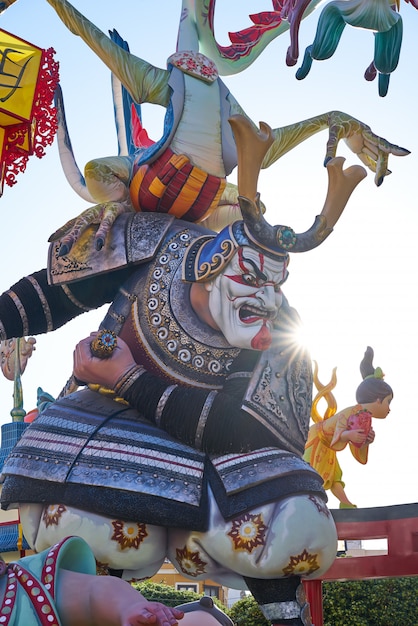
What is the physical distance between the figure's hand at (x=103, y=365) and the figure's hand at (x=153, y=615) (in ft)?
4.14

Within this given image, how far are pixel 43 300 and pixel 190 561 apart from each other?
103cm

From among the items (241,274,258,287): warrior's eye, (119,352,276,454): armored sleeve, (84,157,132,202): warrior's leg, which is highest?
(84,157,132,202): warrior's leg

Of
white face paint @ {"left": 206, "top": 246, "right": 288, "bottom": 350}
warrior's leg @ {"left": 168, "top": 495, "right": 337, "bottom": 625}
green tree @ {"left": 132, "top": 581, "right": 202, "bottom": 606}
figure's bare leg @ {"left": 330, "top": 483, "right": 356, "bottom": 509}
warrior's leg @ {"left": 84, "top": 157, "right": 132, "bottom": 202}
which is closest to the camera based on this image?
warrior's leg @ {"left": 168, "top": 495, "right": 337, "bottom": 625}

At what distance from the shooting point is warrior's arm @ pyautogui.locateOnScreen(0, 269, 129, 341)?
11.0ft

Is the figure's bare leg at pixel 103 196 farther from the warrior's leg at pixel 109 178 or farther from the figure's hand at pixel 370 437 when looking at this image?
the figure's hand at pixel 370 437

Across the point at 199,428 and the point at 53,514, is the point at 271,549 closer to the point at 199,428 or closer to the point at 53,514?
the point at 199,428

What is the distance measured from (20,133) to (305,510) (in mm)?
1562

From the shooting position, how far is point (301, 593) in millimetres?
2967

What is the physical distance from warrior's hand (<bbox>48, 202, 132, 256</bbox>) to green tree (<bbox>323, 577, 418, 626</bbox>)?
9.42 ft

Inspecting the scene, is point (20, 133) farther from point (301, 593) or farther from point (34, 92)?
point (301, 593)

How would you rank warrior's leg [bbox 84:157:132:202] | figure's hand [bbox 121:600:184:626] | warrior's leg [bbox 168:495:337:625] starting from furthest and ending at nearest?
warrior's leg [bbox 84:157:132:202] < warrior's leg [bbox 168:495:337:625] < figure's hand [bbox 121:600:184:626]

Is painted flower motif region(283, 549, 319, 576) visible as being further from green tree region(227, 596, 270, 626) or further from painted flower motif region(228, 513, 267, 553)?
green tree region(227, 596, 270, 626)

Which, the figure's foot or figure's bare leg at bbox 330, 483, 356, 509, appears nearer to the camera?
the figure's foot

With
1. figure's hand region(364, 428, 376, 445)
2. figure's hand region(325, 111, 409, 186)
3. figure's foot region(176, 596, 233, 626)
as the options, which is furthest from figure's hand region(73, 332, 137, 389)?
figure's hand region(364, 428, 376, 445)
